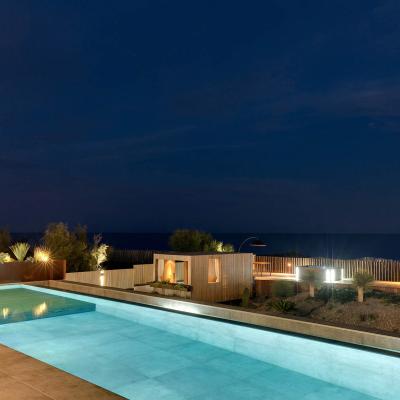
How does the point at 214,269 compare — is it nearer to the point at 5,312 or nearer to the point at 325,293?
the point at 325,293

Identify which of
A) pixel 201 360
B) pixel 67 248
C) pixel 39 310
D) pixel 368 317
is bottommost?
pixel 368 317

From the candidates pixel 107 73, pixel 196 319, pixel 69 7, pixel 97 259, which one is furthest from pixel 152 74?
pixel 196 319

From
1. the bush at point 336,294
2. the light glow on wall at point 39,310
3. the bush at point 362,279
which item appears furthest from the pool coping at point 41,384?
the bush at point 336,294

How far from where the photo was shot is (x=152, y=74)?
33.0 m

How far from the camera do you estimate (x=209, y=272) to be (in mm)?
15219

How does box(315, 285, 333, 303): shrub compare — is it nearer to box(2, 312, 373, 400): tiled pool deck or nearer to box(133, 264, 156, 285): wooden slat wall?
box(133, 264, 156, 285): wooden slat wall

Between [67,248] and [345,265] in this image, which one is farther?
[345,265]

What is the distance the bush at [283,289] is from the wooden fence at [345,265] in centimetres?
262

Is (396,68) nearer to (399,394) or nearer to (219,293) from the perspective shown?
(219,293)

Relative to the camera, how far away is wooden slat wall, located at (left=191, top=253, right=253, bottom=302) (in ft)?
47.9

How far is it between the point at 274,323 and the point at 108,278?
10.4m

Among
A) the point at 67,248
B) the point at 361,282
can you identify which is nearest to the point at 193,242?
the point at 67,248

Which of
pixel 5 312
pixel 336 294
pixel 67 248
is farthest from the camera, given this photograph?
pixel 336 294

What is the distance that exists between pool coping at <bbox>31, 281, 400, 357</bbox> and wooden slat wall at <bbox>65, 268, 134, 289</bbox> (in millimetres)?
5848
